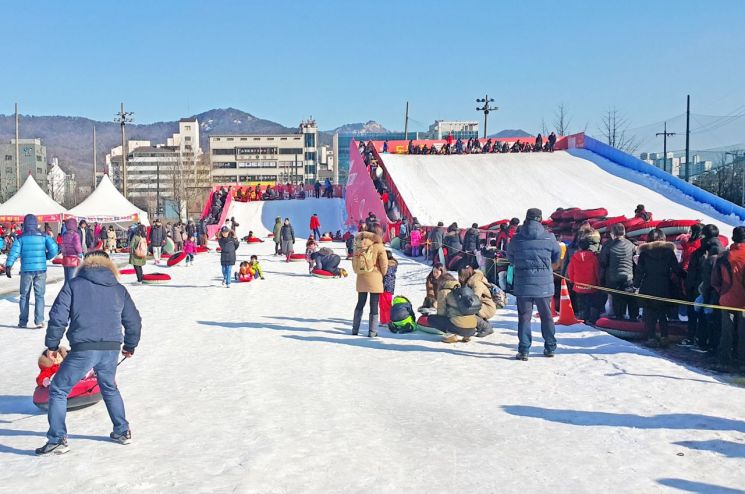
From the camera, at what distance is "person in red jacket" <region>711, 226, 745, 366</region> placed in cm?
800

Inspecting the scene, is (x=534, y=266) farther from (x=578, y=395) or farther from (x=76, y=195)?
(x=76, y=195)

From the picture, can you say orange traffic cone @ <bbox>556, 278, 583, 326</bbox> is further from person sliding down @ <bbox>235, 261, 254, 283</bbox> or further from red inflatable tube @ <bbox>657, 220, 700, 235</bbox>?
person sliding down @ <bbox>235, 261, 254, 283</bbox>

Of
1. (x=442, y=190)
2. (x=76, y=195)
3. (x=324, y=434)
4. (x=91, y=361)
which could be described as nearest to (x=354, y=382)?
(x=324, y=434)

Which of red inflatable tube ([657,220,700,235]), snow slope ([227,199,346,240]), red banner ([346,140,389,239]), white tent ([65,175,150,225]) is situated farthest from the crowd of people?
white tent ([65,175,150,225])

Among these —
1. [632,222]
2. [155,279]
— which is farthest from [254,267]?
[632,222]

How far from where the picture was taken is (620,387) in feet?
23.1

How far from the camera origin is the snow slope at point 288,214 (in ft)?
122

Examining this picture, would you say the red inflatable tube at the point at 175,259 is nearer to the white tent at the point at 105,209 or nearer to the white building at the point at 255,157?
the white tent at the point at 105,209

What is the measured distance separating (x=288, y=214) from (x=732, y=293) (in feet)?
108

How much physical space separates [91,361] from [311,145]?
132 meters

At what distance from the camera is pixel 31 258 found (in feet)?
36.1

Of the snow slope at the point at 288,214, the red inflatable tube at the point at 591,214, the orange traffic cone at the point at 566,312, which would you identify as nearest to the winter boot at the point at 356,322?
the orange traffic cone at the point at 566,312

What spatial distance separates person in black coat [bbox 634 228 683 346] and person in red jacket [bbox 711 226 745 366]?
1047mm

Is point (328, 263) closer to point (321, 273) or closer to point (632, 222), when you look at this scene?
point (321, 273)
